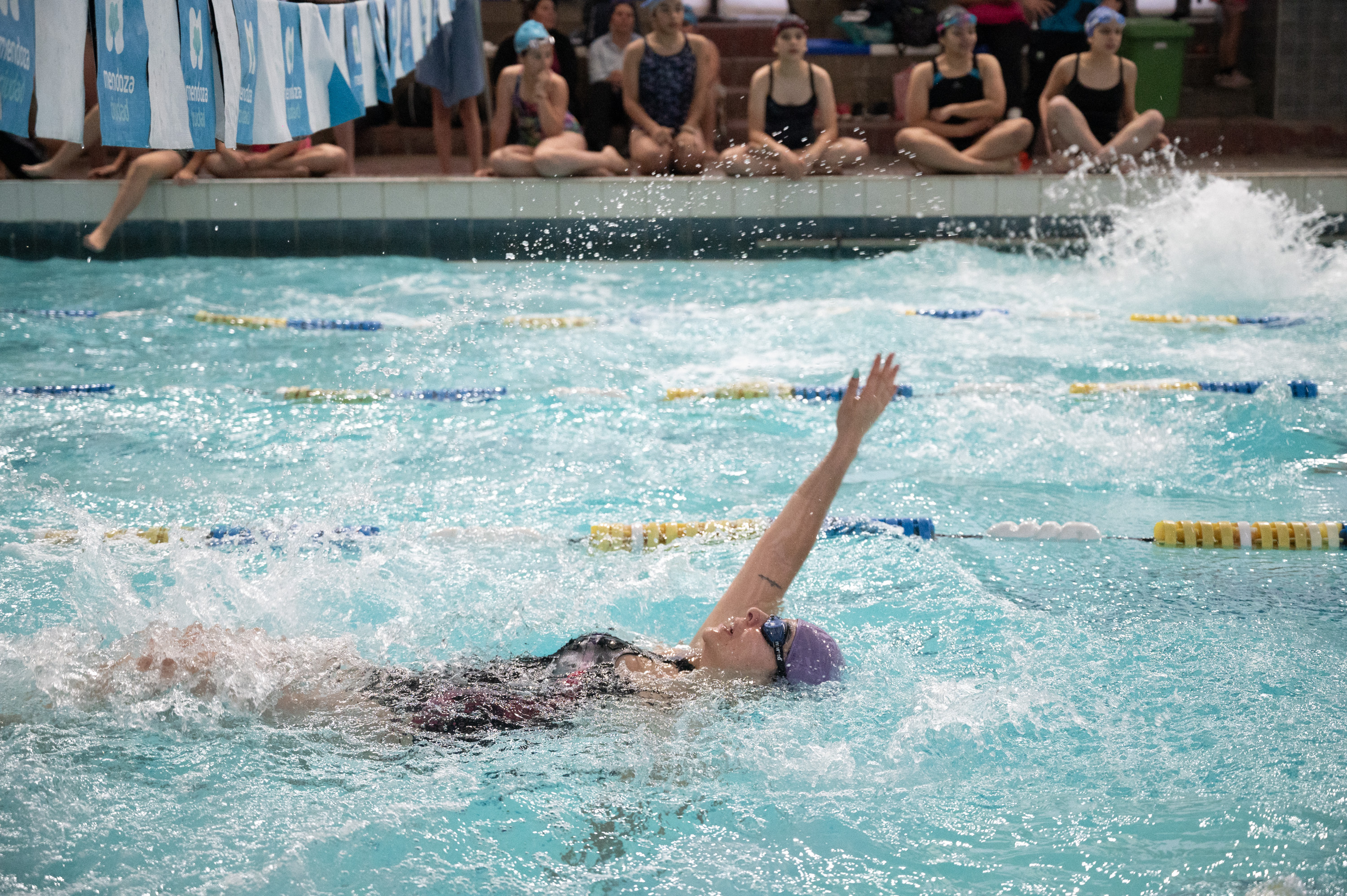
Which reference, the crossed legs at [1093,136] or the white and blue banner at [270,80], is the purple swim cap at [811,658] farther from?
the crossed legs at [1093,136]

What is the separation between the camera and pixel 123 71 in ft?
12.0

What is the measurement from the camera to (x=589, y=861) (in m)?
2.29

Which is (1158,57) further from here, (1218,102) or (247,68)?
(247,68)

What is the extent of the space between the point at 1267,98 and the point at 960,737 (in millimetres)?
10226

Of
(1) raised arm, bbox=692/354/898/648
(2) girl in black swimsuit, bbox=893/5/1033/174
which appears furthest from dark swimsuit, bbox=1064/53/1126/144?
(1) raised arm, bbox=692/354/898/648

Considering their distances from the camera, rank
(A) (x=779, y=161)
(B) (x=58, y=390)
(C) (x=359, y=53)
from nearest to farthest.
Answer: (B) (x=58, y=390) → (C) (x=359, y=53) → (A) (x=779, y=161)

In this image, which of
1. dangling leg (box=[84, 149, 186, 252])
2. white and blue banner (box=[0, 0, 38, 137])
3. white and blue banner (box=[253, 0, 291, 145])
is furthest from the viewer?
dangling leg (box=[84, 149, 186, 252])

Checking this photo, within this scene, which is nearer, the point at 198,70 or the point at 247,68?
the point at 198,70

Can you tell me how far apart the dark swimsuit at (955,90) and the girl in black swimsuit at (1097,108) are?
534 millimetres

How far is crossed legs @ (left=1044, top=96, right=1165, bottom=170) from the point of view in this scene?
8.39 meters

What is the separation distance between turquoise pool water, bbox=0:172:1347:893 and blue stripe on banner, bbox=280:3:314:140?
1.13 meters

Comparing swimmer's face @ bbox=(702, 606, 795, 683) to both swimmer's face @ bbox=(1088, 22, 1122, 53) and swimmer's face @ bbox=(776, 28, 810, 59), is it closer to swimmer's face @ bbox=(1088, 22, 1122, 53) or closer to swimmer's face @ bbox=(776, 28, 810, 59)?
swimmer's face @ bbox=(776, 28, 810, 59)

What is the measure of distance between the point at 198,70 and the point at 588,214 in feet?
13.9

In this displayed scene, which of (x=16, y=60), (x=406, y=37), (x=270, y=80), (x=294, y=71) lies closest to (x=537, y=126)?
(x=406, y=37)
